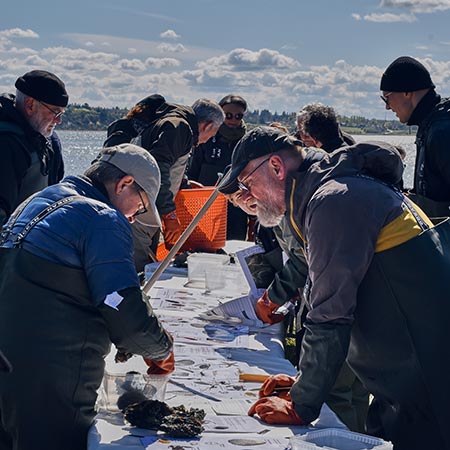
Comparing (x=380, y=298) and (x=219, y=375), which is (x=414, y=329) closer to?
(x=380, y=298)

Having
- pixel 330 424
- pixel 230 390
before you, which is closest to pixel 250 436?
pixel 330 424

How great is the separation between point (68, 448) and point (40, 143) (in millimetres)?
2394

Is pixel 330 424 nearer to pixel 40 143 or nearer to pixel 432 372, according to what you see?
pixel 432 372

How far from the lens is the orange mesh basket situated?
18.3 feet

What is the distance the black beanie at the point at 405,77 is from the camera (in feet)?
14.9

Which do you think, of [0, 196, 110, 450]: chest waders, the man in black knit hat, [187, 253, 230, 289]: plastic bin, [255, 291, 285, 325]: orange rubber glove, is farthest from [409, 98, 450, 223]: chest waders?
[0, 196, 110, 450]: chest waders

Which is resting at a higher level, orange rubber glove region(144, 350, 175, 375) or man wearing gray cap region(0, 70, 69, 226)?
man wearing gray cap region(0, 70, 69, 226)

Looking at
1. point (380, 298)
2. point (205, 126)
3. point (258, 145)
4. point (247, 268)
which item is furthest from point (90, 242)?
point (205, 126)

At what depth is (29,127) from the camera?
178 inches

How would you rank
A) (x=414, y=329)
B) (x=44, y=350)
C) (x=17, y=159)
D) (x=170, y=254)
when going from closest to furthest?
(x=414, y=329), (x=44, y=350), (x=170, y=254), (x=17, y=159)

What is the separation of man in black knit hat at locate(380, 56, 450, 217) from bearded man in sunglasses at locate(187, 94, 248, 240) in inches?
116

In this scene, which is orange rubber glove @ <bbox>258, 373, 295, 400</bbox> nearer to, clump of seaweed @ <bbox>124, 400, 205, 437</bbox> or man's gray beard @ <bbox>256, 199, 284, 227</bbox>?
clump of seaweed @ <bbox>124, 400, 205, 437</bbox>

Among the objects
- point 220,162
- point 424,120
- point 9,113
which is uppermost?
point 424,120

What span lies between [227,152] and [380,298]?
5396 mm
